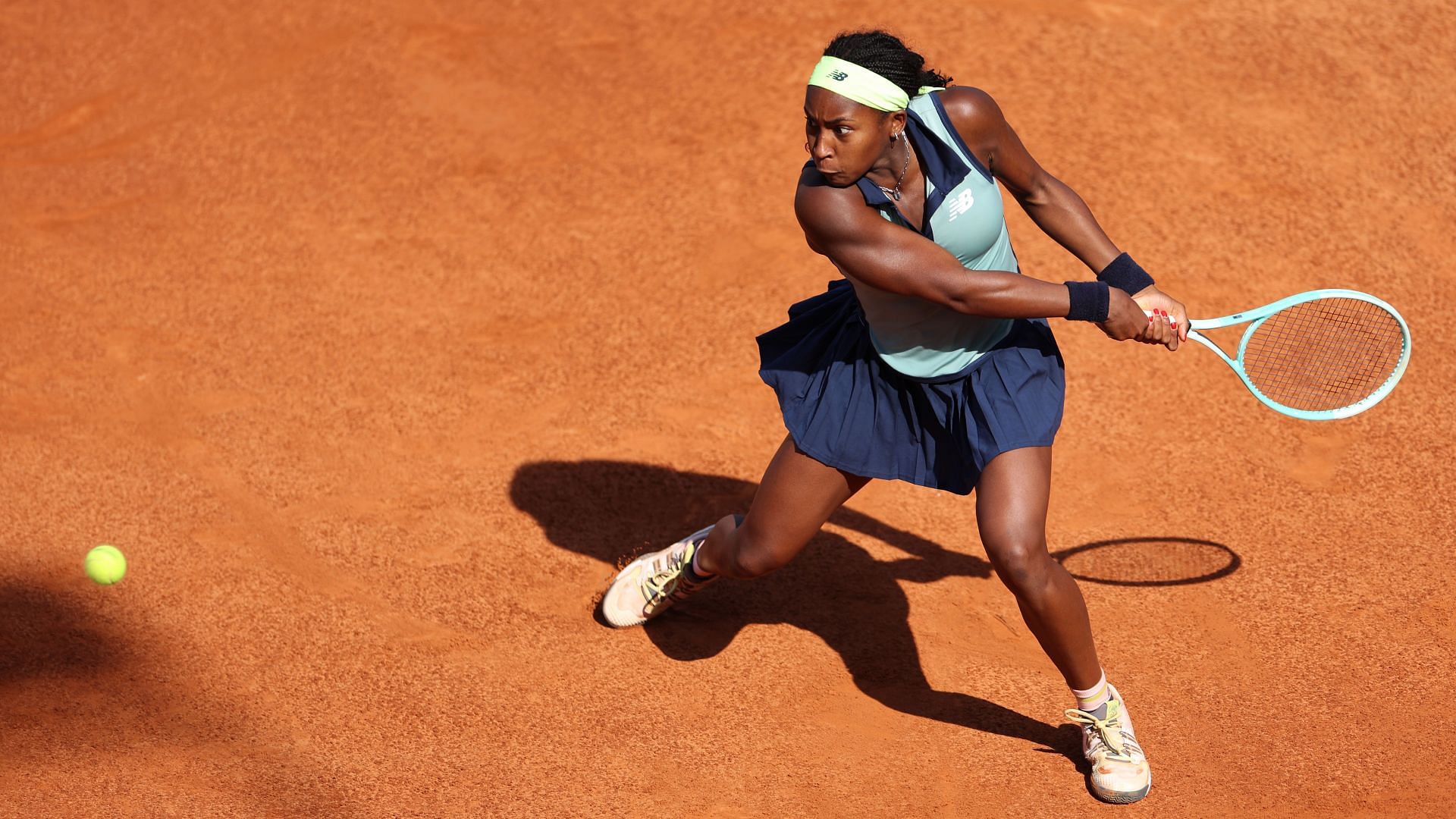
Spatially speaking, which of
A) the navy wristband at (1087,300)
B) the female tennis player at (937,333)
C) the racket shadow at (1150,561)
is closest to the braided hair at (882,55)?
the female tennis player at (937,333)

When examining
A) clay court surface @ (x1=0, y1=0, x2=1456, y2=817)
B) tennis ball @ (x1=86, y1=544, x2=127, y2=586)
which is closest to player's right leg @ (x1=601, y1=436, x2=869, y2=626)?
clay court surface @ (x1=0, y1=0, x2=1456, y2=817)

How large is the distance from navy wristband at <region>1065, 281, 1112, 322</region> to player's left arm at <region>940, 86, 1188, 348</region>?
0.66 ft

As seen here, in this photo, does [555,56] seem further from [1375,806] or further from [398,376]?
[1375,806]

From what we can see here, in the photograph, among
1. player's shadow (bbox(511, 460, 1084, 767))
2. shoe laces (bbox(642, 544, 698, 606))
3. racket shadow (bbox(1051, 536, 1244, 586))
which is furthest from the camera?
racket shadow (bbox(1051, 536, 1244, 586))

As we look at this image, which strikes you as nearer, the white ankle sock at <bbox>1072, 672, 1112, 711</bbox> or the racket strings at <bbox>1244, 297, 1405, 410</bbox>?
the white ankle sock at <bbox>1072, 672, 1112, 711</bbox>

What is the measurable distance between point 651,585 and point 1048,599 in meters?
1.43

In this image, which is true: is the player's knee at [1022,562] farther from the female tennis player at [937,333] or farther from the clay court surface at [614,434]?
the clay court surface at [614,434]

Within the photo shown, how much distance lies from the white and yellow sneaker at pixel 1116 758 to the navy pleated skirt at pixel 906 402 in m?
0.72

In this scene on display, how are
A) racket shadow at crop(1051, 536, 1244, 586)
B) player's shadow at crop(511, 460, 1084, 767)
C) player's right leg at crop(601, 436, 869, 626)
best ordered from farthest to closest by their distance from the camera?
racket shadow at crop(1051, 536, 1244, 586), player's shadow at crop(511, 460, 1084, 767), player's right leg at crop(601, 436, 869, 626)

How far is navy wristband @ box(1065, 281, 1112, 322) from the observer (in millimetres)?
3498

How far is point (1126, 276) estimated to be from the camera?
3857 mm

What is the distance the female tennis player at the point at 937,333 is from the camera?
Answer: 137 inches

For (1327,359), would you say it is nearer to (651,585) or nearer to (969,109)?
(969,109)

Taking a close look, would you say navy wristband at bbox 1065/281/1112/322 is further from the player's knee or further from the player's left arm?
the player's knee
